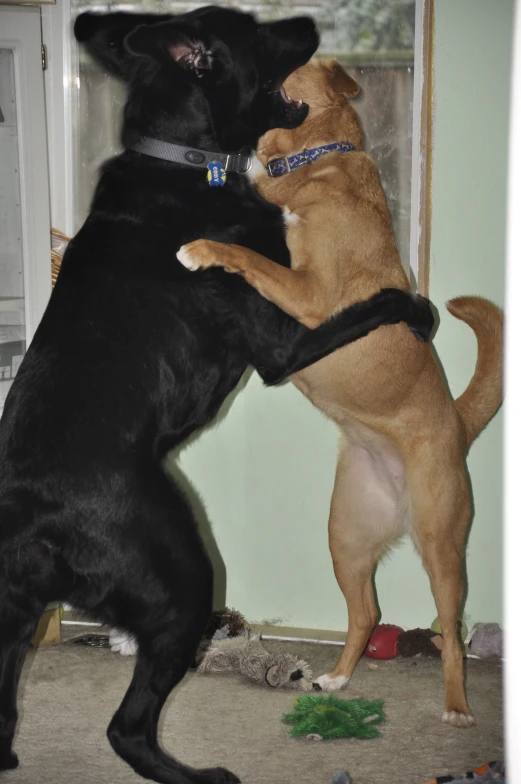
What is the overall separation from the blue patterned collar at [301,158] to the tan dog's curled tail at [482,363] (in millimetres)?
598

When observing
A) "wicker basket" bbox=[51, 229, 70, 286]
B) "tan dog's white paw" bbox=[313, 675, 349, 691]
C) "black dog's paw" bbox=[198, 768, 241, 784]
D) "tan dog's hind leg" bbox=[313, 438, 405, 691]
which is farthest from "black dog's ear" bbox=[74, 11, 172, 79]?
"tan dog's white paw" bbox=[313, 675, 349, 691]

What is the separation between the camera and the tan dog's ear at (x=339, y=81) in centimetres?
242

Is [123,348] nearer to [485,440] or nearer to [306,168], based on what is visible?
[306,168]

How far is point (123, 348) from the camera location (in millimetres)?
1704

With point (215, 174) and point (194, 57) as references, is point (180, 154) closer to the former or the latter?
point (215, 174)

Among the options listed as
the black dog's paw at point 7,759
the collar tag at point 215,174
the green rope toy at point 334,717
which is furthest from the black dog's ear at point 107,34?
the green rope toy at point 334,717

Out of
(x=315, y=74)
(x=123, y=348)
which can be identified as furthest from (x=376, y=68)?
(x=123, y=348)

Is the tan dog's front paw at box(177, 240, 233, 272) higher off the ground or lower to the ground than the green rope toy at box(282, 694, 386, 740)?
higher

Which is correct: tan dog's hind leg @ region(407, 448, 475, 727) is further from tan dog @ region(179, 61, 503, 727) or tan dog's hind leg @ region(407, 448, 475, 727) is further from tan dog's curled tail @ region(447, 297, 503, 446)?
tan dog's curled tail @ region(447, 297, 503, 446)

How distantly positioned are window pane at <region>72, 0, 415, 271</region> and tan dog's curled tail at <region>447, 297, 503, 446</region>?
621mm

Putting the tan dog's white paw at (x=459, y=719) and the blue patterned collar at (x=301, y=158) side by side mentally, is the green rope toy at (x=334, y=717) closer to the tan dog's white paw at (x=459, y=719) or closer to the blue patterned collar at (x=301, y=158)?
the tan dog's white paw at (x=459, y=719)

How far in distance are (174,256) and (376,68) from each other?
1690 millimetres

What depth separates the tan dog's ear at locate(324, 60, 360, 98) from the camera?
2.42m

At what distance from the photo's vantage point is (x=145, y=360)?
5.64 feet
